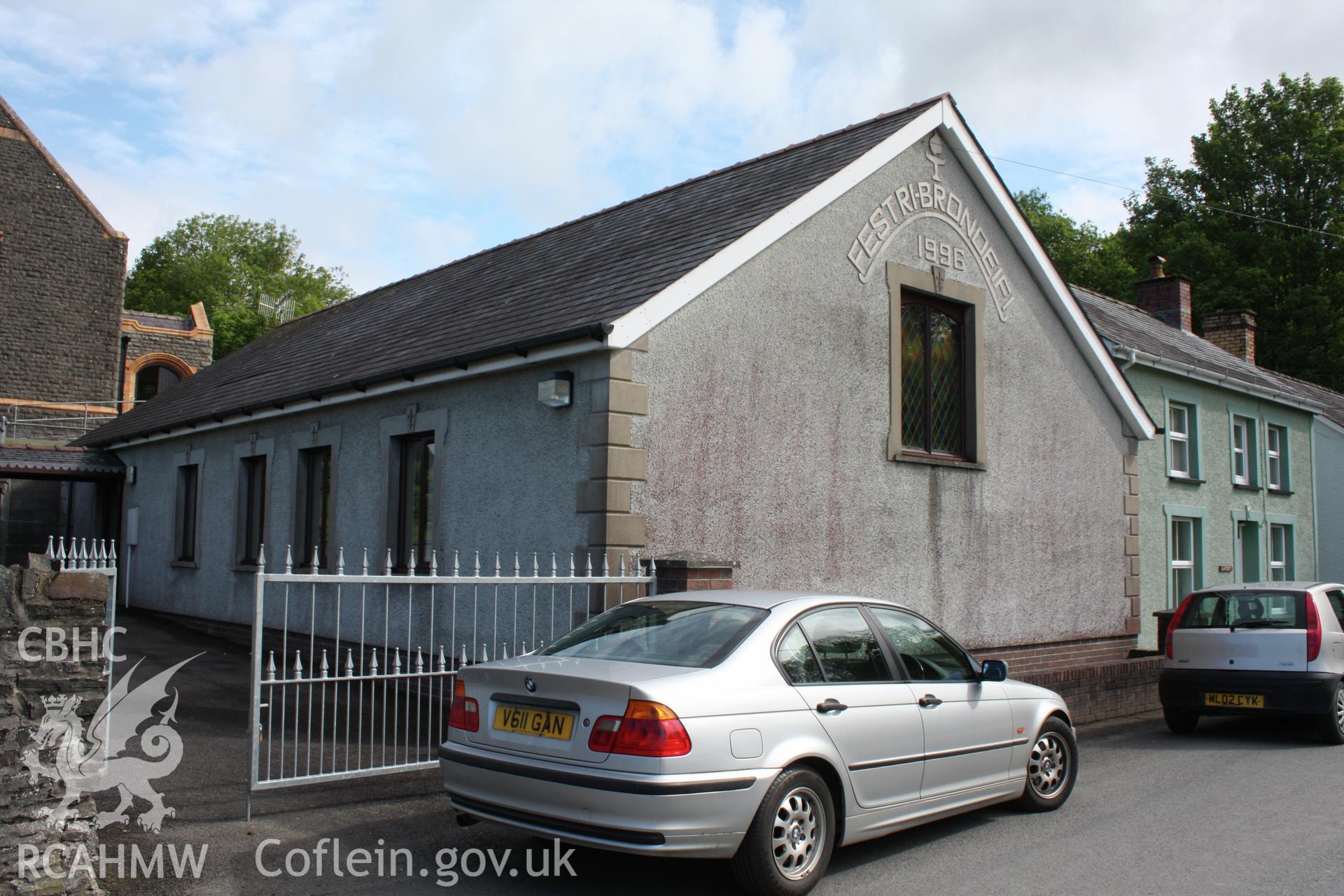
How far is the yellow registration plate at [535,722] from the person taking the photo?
522 centimetres

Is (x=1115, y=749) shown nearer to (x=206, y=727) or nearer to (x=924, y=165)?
(x=924, y=165)

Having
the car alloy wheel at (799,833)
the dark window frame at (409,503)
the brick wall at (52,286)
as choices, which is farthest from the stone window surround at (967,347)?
the brick wall at (52,286)

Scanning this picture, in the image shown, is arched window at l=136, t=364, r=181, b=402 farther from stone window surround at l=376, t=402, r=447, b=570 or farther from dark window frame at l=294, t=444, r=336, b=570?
stone window surround at l=376, t=402, r=447, b=570

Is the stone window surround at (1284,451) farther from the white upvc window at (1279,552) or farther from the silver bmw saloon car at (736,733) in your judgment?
the silver bmw saloon car at (736,733)

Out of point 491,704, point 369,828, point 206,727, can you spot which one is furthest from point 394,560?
point 491,704

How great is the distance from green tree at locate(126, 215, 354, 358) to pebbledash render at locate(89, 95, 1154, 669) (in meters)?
47.6

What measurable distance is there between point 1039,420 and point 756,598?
882 cm

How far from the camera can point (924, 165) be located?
12633mm

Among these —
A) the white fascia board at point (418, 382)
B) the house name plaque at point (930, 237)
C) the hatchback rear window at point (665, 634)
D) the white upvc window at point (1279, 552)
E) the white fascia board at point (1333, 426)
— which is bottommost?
the hatchback rear window at point (665, 634)

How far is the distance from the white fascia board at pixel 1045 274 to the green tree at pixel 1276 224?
79.5ft

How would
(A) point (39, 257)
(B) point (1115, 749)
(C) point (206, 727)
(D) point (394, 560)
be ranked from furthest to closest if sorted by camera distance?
(A) point (39, 257) → (D) point (394, 560) → (B) point (1115, 749) → (C) point (206, 727)

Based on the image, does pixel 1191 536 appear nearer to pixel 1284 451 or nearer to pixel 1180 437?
pixel 1180 437

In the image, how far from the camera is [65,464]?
20.1 m

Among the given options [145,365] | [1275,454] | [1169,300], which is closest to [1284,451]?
[1275,454]
